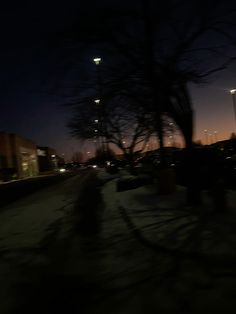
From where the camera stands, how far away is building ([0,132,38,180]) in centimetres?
8776

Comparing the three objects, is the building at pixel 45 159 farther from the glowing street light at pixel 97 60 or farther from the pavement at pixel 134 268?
the pavement at pixel 134 268

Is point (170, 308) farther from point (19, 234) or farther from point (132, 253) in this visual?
point (19, 234)

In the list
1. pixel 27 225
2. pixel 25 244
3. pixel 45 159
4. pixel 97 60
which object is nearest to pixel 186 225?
pixel 25 244

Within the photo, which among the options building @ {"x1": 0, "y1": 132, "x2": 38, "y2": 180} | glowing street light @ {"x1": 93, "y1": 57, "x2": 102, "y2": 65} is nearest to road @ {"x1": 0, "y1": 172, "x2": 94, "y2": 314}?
glowing street light @ {"x1": 93, "y1": 57, "x2": 102, "y2": 65}

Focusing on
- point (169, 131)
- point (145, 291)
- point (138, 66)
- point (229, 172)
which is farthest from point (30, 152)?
point (145, 291)

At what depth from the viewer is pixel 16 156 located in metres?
97.4

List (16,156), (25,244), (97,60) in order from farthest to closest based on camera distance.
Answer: (16,156), (97,60), (25,244)

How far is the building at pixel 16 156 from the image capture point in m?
87.8

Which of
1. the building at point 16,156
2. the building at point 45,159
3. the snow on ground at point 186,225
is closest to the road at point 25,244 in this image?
the snow on ground at point 186,225

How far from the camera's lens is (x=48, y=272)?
861cm

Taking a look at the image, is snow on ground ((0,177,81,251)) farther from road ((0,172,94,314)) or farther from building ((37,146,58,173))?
building ((37,146,58,173))

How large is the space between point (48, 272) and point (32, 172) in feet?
360

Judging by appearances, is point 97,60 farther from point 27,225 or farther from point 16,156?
point 16,156

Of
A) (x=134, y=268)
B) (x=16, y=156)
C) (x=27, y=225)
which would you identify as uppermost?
(x=16, y=156)
